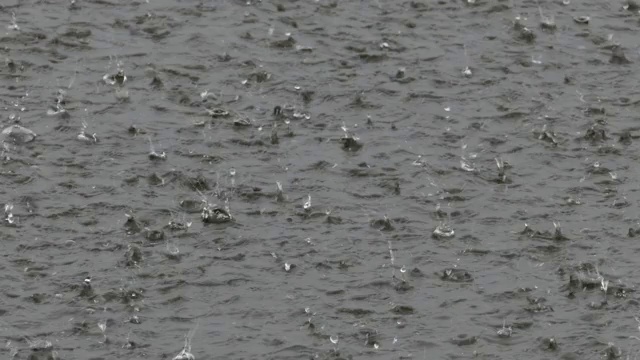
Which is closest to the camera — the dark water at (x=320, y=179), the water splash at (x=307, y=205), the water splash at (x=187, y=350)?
the water splash at (x=187, y=350)

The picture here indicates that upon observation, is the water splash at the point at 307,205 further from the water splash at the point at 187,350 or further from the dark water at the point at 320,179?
the water splash at the point at 187,350

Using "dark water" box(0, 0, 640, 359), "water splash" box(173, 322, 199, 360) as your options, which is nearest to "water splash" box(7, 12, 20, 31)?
"dark water" box(0, 0, 640, 359)

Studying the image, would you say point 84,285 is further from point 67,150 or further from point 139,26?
point 139,26

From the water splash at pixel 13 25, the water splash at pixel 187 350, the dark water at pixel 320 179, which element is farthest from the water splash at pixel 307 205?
the water splash at pixel 13 25

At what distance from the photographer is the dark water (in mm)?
21484

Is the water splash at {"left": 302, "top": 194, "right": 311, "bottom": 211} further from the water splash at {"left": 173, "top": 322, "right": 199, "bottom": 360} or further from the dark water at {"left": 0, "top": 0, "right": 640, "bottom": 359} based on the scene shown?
the water splash at {"left": 173, "top": 322, "right": 199, "bottom": 360}

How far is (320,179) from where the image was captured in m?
25.2

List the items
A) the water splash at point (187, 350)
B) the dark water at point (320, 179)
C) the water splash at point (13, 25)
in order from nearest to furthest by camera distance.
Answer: the water splash at point (187, 350) → the dark water at point (320, 179) → the water splash at point (13, 25)

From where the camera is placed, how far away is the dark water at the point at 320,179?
21.5m

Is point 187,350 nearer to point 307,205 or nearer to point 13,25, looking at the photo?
point 307,205

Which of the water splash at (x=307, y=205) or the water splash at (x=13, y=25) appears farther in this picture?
the water splash at (x=13, y=25)

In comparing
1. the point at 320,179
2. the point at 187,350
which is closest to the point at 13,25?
the point at 320,179

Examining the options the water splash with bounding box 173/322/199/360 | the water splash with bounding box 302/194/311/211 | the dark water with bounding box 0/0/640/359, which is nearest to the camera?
the water splash with bounding box 173/322/199/360

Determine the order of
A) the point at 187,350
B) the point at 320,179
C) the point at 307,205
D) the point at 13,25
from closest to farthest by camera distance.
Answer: the point at 187,350 < the point at 307,205 < the point at 320,179 < the point at 13,25
